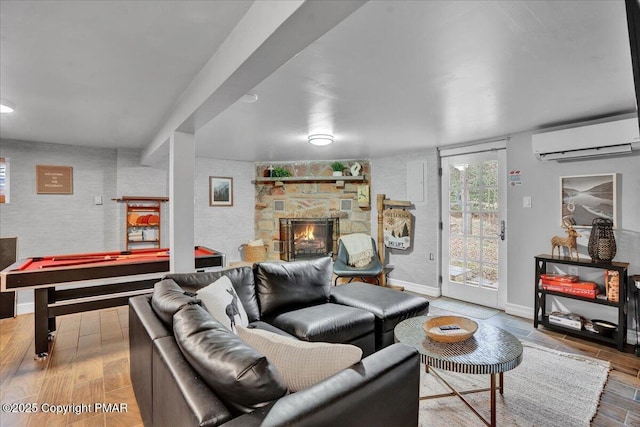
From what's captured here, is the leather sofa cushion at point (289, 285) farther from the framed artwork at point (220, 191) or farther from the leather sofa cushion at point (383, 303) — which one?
the framed artwork at point (220, 191)

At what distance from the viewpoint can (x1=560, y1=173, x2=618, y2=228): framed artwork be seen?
3.25 meters

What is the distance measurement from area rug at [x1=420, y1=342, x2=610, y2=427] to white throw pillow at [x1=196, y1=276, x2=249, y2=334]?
4.36 ft

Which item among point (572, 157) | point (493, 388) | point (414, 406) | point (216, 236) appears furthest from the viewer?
point (216, 236)

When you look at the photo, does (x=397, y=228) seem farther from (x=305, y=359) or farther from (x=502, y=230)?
(x=305, y=359)

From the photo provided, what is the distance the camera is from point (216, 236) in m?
5.83

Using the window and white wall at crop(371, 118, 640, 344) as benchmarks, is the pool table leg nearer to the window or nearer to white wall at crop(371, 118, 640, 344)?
the window

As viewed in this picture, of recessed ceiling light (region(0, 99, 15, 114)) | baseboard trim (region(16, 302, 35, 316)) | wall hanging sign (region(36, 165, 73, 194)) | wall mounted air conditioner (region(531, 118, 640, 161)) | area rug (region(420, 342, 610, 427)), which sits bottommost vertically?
area rug (region(420, 342, 610, 427))

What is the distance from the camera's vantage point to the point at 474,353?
1.87 meters

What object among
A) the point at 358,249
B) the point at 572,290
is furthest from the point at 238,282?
the point at 572,290

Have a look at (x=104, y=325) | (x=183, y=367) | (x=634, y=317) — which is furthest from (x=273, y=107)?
(x=634, y=317)

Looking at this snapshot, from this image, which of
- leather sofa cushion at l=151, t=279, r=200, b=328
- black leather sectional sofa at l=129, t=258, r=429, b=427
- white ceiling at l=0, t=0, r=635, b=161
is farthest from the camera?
leather sofa cushion at l=151, t=279, r=200, b=328

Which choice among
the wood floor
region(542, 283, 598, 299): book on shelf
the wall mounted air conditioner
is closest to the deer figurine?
region(542, 283, 598, 299): book on shelf

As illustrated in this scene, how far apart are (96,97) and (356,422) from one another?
2.90 meters

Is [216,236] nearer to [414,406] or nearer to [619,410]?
[414,406]
